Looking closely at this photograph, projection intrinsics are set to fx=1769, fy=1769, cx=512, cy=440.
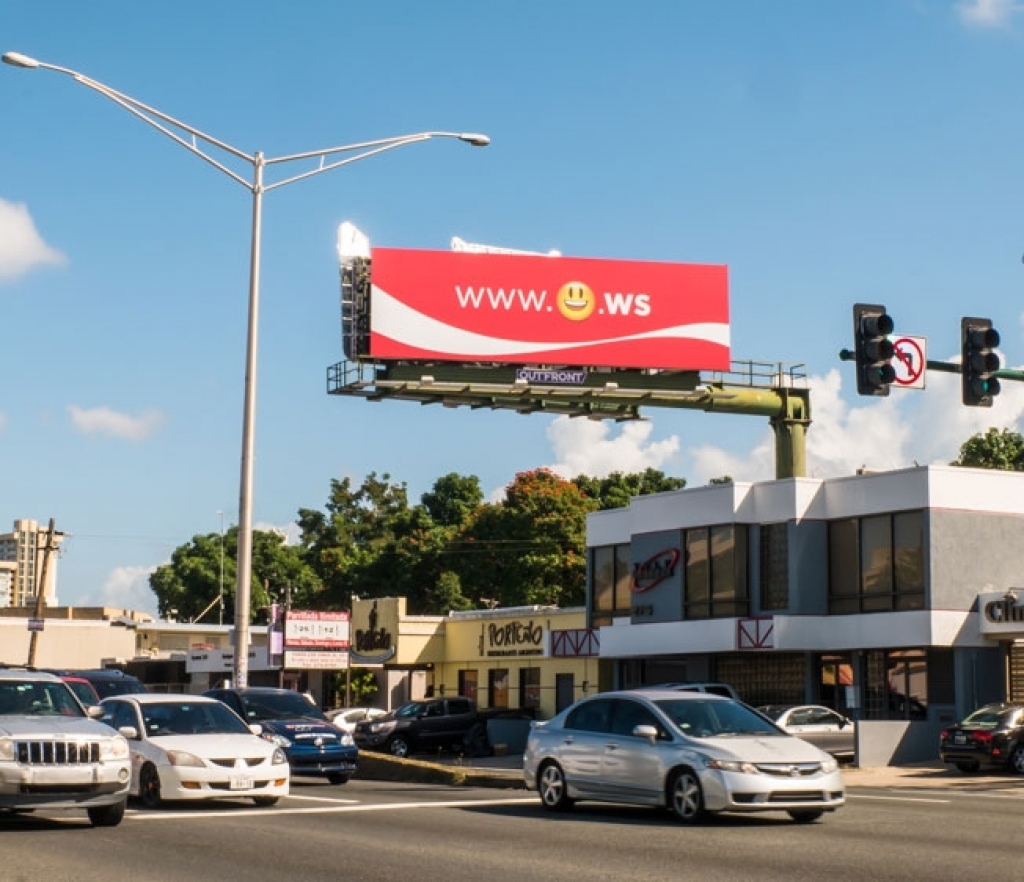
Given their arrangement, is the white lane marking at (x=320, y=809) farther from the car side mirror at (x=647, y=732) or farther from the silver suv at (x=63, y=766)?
the car side mirror at (x=647, y=732)

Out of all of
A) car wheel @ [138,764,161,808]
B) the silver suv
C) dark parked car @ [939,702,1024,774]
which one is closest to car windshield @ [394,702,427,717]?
dark parked car @ [939,702,1024,774]

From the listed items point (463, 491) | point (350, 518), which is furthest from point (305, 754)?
point (350, 518)

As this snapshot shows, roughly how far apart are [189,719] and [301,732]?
5.46 metres

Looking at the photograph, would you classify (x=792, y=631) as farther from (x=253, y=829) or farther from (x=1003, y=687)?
(x=253, y=829)

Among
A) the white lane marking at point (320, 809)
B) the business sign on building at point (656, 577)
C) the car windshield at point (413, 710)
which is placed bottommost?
the white lane marking at point (320, 809)

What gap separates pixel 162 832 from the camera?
18109 mm

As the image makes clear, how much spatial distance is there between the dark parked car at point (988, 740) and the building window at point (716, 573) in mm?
10946

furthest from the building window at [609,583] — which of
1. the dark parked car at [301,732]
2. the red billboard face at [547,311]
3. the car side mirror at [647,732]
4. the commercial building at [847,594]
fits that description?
the car side mirror at [647,732]

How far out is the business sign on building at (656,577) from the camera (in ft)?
158

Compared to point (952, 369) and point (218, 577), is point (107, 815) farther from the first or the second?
point (218, 577)

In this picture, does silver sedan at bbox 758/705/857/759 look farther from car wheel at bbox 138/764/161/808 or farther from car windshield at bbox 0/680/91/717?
car windshield at bbox 0/680/91/717

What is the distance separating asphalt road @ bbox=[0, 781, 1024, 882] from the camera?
14344 millimetres

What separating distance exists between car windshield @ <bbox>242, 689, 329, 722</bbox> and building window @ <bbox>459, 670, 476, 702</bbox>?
32282 millimetres

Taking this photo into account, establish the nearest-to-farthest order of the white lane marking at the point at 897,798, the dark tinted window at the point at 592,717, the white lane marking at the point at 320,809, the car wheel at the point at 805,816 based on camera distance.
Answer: the car wheel at the point at 805,816 < the white lane marking at the point at 320,809 < the dark tinted window at the point at 592,717 < the white lane marking at the point at 897,798
